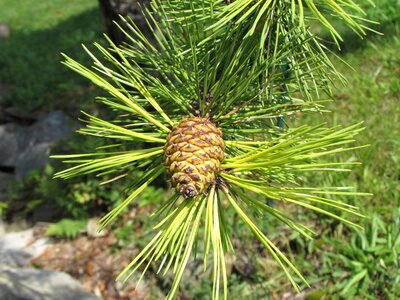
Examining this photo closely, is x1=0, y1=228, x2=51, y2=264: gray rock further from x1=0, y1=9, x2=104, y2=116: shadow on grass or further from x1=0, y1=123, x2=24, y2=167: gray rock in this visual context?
x1=0, y1=9, x2=104, y2=116: shadow on grass

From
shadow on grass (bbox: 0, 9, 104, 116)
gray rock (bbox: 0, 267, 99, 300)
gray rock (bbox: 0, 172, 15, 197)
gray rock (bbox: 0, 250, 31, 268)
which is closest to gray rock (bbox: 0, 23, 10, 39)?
→ shadow on grass (bbox: 0, 9, 104, 116)

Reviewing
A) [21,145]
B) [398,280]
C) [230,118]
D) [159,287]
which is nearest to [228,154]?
[230,118]

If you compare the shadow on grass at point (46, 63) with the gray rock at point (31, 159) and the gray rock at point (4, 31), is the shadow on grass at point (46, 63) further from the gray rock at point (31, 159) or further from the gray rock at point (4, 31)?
the gray rock at point (4, 31)

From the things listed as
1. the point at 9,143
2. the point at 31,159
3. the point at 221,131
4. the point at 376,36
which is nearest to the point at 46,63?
the point at 9,143

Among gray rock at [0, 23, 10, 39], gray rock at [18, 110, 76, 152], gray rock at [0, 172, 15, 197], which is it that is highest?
gray rock at [0, 23, 10, 39]

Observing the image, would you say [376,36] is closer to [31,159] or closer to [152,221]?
[152,221]

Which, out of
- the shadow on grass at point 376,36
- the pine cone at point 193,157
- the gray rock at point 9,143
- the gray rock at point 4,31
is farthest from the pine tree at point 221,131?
the gray rock at point 4,31
